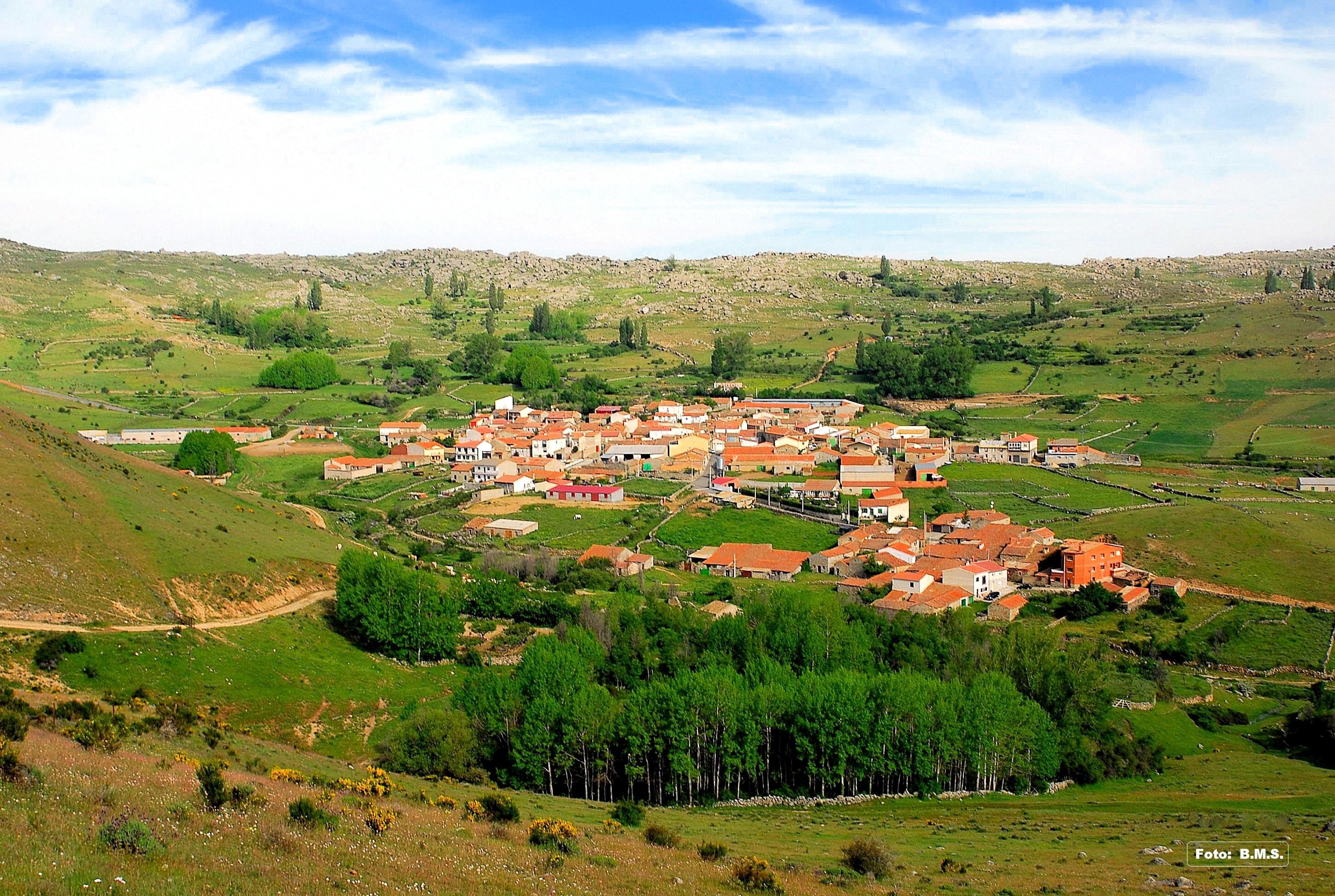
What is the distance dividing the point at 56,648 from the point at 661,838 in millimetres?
19262

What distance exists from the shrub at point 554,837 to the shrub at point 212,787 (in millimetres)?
5069

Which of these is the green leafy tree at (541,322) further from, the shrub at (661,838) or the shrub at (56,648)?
the shrub at (661,838)

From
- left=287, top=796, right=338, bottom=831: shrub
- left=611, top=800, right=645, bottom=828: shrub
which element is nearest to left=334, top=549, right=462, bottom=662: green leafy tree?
left=611, top=800, right=645, bottom=828: shrub

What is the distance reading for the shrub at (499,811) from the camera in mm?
19516

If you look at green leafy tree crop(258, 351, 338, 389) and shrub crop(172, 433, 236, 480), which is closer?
shrub crop(172, 433, 236, 480)

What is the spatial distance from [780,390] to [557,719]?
86.1 metres

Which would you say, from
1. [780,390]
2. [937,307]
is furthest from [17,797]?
[937,307]

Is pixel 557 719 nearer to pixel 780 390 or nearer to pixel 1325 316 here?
pixel 780 390

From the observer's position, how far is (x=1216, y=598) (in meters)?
51.5

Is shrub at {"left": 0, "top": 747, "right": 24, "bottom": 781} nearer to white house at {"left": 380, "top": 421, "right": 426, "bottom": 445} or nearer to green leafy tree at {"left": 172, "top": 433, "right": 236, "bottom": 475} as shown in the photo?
green leafy tree at {"left": 172, "top": 433, "right": 236, "bottom": 475}

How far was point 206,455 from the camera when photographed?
73.7m

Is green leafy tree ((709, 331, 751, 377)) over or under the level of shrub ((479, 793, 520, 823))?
over

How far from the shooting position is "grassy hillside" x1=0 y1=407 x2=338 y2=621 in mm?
32562

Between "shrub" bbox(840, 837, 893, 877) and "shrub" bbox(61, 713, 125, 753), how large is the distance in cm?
1384
